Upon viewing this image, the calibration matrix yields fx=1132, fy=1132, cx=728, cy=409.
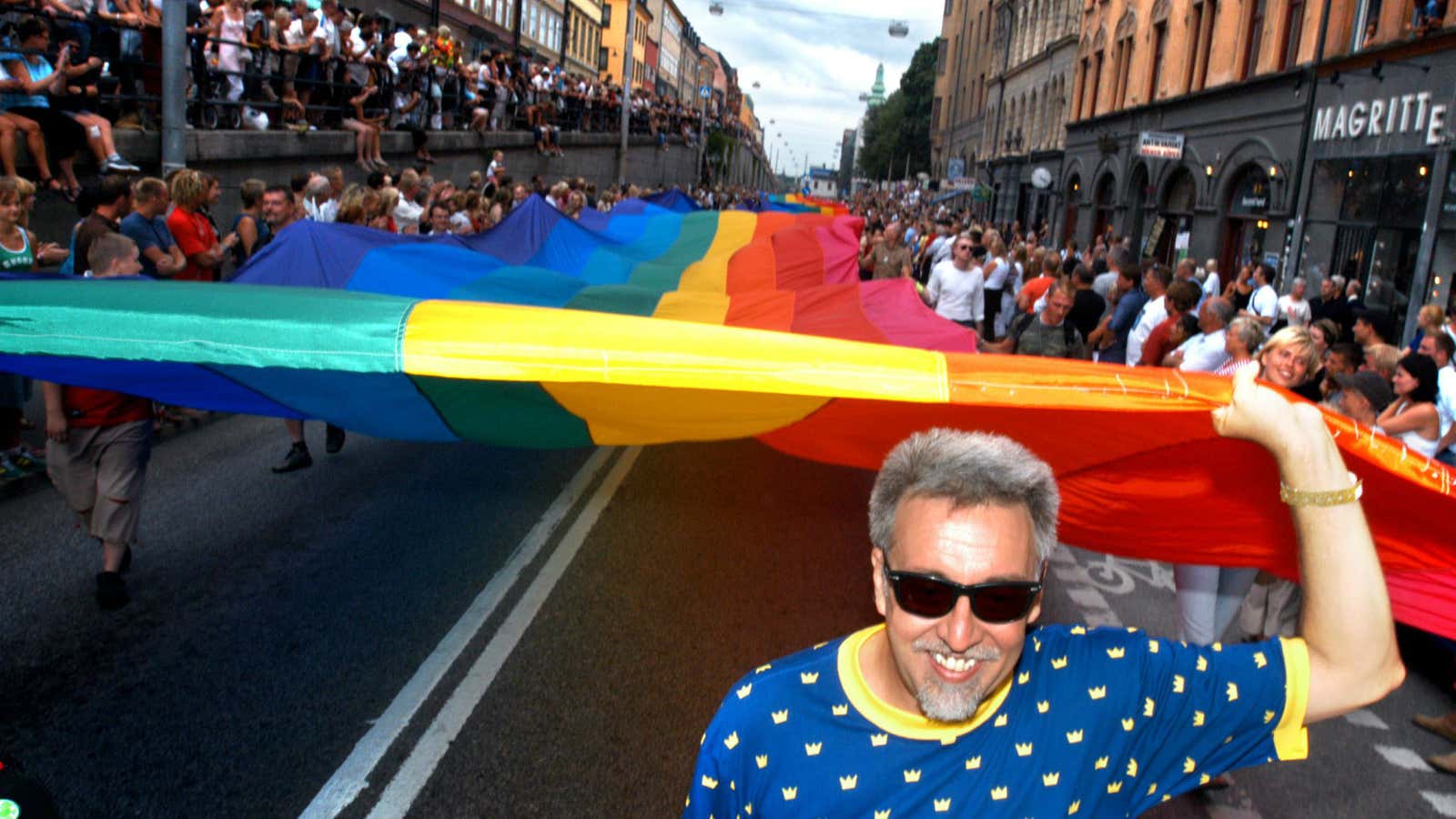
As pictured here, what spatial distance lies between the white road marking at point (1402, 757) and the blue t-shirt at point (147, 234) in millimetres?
8321

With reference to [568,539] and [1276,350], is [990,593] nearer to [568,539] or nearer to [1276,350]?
[1276,350]

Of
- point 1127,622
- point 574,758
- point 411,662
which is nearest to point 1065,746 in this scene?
point 574,758

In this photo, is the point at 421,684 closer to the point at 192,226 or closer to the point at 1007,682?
the point at 1007,682

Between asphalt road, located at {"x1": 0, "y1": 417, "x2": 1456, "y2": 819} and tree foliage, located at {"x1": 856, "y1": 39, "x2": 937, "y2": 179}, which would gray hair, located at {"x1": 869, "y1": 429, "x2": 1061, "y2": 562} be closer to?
asphalt road, located at {"x1": 0, "y1": 417, "x2": 1456, "y2": 819}

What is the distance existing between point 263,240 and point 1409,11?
19107 mm

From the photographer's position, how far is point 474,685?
511 cm

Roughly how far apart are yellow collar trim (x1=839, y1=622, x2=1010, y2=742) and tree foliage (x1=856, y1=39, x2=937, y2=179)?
9354 centimetres

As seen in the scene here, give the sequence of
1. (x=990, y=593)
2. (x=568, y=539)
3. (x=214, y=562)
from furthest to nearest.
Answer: (x=568, y=539), (x=214, y=562), (x=990, y=593)

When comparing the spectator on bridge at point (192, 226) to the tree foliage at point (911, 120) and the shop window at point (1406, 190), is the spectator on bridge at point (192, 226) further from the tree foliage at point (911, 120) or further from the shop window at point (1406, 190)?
the tree foliage at point (911, 120)

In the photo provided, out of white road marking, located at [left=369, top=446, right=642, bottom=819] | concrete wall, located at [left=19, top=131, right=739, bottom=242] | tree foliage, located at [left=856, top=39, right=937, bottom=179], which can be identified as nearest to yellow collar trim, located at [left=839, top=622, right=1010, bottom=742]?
white road marking, located at [left=369, top=446, right=642, bottom=819]

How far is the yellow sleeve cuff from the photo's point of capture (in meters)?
2.17

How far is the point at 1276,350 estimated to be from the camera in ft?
17.8

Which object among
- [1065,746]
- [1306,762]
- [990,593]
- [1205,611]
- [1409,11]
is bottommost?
[1306,762]

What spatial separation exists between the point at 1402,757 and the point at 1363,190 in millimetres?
17818
